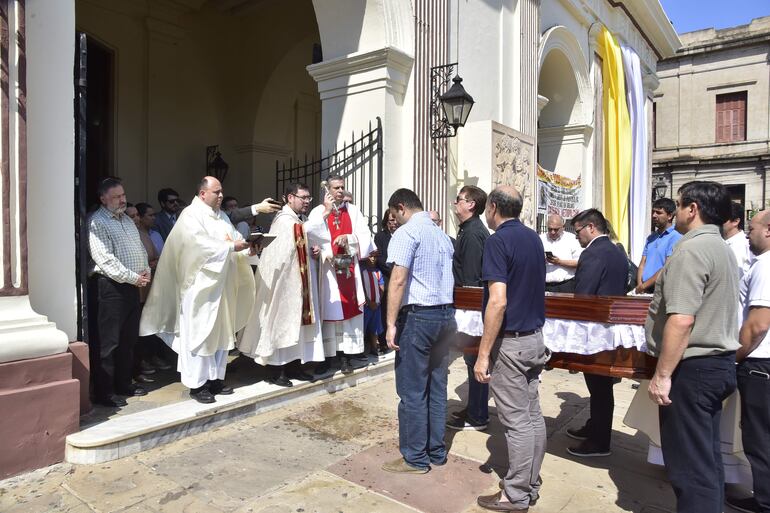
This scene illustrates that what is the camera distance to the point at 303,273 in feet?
15.4

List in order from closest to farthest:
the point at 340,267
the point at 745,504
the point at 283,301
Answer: the point at 745,504, the point at 283,301, the point at 340,267

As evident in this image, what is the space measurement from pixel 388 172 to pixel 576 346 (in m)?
3.65

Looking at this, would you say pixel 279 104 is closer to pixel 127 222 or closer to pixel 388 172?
pixel 388 172

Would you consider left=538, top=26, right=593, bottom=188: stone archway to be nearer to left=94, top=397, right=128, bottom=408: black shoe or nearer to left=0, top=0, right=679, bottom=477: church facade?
left=0, top=0, right=679, bottom=477: church facade

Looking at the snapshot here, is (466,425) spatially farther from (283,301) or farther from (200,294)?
(200,294)

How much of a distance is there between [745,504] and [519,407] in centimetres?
146

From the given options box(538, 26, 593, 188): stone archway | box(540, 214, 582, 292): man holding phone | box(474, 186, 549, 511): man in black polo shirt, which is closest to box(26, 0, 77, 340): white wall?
box(474, 186, 549, 511): man in black polo shirt

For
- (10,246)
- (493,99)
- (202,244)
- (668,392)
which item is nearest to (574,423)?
(668,392)

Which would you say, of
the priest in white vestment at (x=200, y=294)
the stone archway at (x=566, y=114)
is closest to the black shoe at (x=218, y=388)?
the priest in white vestment at (x=200, y=294)

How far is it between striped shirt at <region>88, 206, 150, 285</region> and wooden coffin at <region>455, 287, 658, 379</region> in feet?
9.99

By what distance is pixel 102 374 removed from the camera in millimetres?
3982

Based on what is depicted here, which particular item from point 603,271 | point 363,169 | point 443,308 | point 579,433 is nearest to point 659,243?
point 603,271

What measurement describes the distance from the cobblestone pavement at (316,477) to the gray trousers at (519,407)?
Result: 235mm

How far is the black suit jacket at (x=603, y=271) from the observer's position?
157 inches
